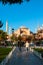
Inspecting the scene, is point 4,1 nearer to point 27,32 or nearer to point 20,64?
point 20,64

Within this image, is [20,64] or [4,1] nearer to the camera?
[4,1]

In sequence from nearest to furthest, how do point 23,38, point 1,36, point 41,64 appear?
1. point 41,64
2. point 1,36
3. point 23,38

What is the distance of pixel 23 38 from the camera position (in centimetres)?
12500

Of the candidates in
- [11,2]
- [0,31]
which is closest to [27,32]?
[0,31]

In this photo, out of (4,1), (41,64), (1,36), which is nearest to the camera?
(4,1)

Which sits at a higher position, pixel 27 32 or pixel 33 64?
→ pixel 27 32

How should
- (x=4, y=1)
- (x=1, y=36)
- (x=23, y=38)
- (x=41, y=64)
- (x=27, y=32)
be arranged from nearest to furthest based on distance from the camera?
1. (x=4, y=1)
2. (x=41, y=64)
3. (x=1, y=36)
4. (x=23, y=38)
5. (x=27, y=32)

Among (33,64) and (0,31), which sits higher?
(0,31)

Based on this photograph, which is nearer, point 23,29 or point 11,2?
point 11,2

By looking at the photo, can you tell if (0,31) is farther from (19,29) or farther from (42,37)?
(19,29)

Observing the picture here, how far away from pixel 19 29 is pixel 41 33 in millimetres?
33440

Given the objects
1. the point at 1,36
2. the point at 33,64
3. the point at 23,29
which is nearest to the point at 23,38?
the point at 23,29

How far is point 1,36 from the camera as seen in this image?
92438 mm

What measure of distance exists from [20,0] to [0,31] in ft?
279
